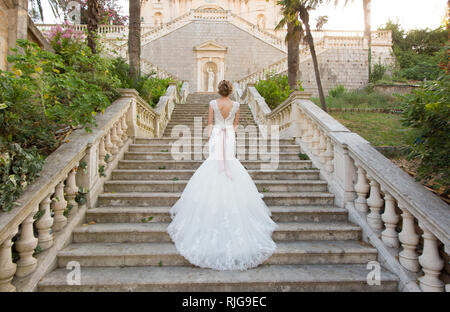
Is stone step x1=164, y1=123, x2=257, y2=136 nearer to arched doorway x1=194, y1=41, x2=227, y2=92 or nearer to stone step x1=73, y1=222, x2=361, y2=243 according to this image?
stone step x1=73, y1=222, x2=361, y2=243

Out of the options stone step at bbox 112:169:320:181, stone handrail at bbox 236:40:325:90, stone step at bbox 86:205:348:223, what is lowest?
stone step at bbox 86:205:348:223

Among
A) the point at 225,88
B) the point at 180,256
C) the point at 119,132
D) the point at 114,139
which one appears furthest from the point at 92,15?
the point at 180,256

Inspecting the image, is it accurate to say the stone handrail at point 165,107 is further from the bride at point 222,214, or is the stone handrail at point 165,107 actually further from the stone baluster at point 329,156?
the stone baluster at point 329,156

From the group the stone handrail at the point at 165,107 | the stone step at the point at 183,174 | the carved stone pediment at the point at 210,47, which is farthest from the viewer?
the carved stone pediment at the point at 210,47

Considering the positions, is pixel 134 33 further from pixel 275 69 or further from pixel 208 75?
pixel 208 75

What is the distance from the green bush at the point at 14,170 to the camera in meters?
2.32

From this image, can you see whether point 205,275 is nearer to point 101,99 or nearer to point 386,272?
point 386,272

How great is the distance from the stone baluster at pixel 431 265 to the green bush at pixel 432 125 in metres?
0.57

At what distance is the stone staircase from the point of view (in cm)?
263

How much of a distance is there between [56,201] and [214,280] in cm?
208

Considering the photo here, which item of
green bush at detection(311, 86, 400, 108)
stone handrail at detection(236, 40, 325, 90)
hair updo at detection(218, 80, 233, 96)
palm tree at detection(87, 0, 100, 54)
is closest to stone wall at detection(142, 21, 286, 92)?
stone handrail at detection(236, 40, 325, 90)

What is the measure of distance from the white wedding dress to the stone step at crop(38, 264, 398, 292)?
0.46 feet

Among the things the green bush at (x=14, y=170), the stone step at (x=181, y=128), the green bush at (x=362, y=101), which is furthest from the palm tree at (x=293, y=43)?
the green bush at (x=14, y=170)

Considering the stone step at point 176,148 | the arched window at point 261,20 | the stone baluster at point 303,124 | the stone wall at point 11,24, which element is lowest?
the stone step at point 176,148
